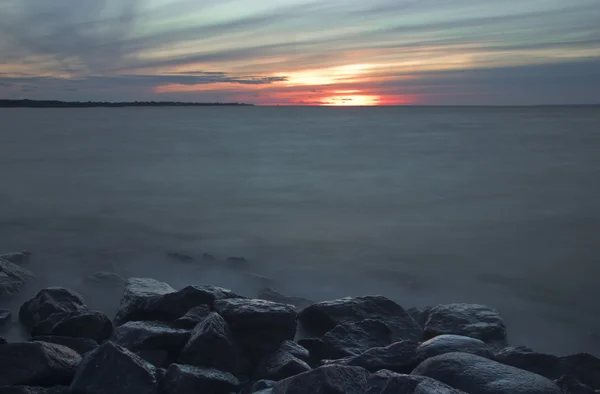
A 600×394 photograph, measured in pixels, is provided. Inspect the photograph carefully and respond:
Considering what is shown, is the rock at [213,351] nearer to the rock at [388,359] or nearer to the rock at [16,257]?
the rock at [388,359]

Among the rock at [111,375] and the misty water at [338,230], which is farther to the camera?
the misty water at [338,230]

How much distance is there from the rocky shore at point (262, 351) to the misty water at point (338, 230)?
1.18m

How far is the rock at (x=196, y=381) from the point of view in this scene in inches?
154

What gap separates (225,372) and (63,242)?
716 cm

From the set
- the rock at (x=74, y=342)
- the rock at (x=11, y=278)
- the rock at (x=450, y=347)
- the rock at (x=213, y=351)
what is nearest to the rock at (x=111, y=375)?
the rock at (x=213, y=351)

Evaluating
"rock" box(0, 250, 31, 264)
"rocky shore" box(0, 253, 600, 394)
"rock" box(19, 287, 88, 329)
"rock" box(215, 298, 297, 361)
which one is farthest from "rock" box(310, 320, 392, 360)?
"rock" box(0, 250, 31, 264)

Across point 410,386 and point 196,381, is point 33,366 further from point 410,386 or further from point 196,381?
point 410,386

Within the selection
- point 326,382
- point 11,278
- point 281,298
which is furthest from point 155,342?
point 11,278

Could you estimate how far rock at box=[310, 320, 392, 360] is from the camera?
480 cm

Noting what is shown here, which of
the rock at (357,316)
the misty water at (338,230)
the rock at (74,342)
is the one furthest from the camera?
the misty water at (338,230)

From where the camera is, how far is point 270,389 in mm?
3814

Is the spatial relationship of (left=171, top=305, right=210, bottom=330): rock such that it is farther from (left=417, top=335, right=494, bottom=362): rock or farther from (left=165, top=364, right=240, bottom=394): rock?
(left=417, top=335, right=494, bottom=362): rock

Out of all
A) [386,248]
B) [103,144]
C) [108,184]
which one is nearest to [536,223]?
[386,248]

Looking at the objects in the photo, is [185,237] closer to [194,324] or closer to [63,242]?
[63,242]
